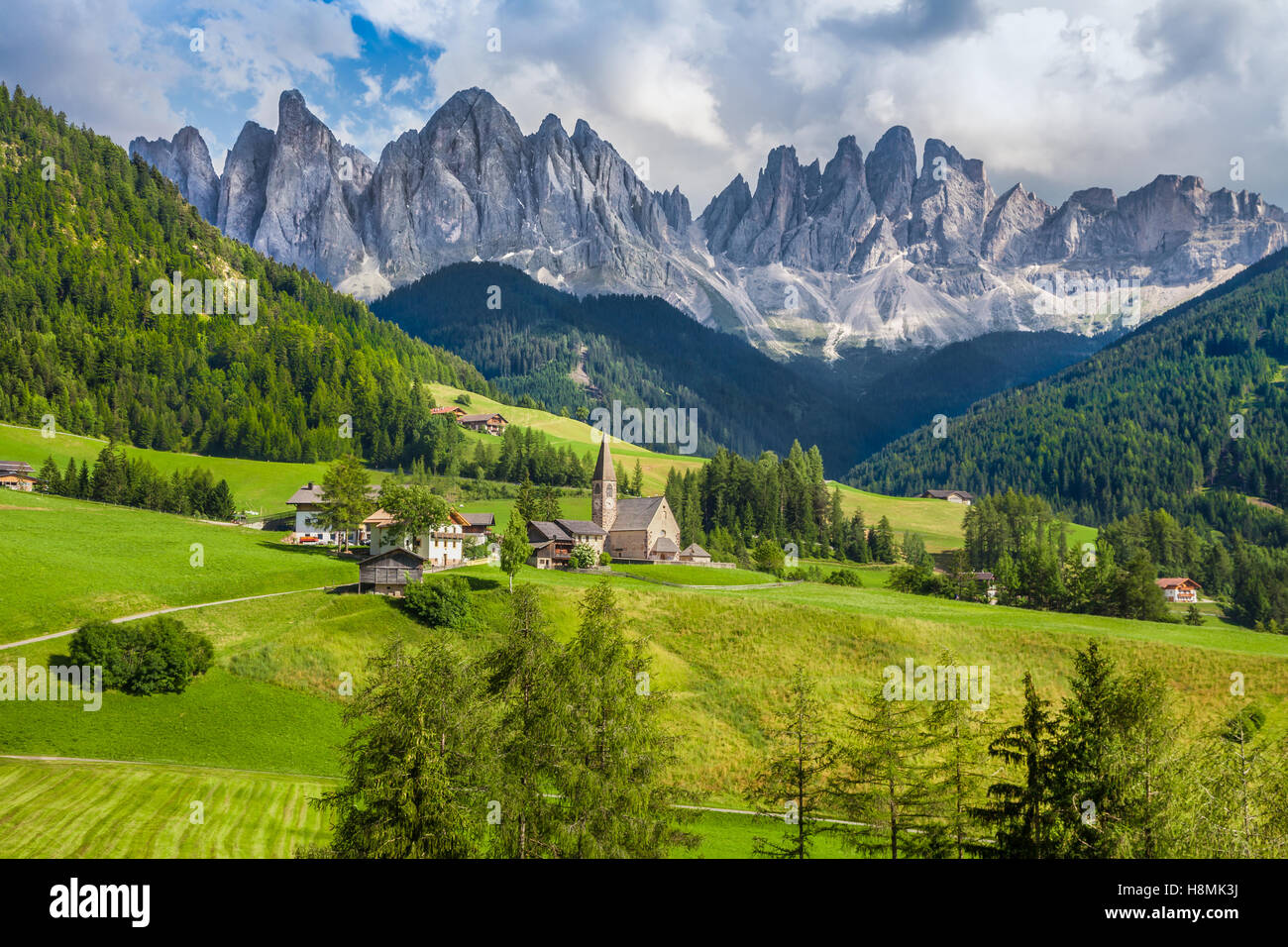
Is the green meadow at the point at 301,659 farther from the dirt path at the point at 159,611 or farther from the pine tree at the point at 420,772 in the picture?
the pine tree at the point at 420,772

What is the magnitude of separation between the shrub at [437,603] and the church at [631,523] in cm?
4679

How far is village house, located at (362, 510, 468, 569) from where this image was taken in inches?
3546

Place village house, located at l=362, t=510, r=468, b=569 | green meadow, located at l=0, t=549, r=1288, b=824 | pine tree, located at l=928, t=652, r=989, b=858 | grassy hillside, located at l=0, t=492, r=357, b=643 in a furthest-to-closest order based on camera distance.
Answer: village house, located at l=362, t=510, r=468, b=569, grassy hillside, located at l=0, t=492, r=357, b=643, green meadow, located at l=0, t=549, r=1288, b=824, pine tree, located at l=928, t=652, r=989, b=858

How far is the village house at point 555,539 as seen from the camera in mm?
105812

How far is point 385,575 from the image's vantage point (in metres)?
71.3

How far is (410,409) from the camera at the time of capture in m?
182

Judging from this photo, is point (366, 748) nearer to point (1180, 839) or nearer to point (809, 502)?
point (1180, 839)

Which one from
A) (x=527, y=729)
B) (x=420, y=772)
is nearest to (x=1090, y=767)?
(x=527, y=729)

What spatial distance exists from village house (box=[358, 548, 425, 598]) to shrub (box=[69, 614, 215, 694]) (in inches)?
731

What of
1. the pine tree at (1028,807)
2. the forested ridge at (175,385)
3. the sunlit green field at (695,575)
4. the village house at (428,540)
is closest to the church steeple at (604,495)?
the sunlit green field at (695,575)

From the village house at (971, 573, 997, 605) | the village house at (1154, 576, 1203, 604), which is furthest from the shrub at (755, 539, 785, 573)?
the village house at (1154, 576, 1203, 604)

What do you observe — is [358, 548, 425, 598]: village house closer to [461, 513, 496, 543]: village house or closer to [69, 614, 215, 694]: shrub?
[69, 614, 215, 694]: shrub
